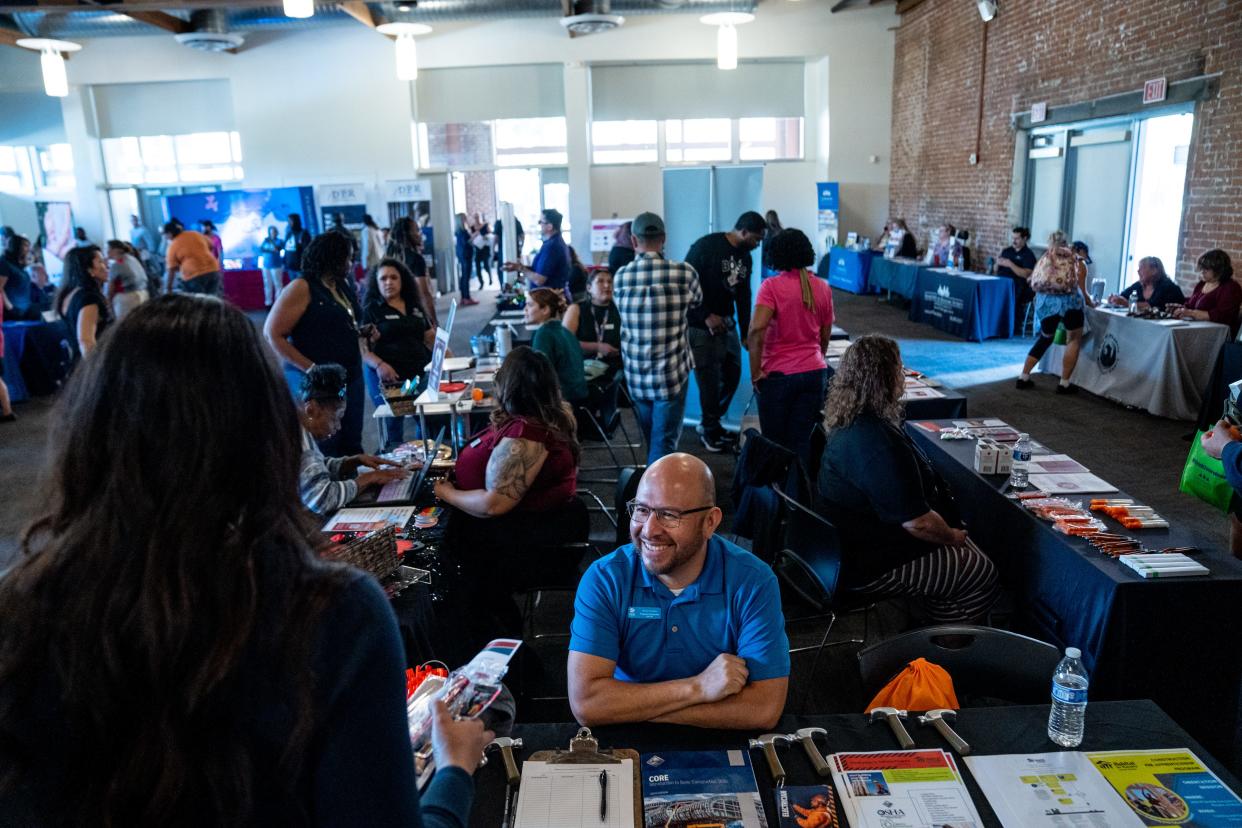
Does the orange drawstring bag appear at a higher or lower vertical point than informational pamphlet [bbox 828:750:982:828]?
lower

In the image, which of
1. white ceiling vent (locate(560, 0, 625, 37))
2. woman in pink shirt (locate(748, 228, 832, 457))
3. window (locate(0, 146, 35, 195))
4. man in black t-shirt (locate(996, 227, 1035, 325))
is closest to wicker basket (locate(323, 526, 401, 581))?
woman in pink shirt (locate(748, 228, 832, 457))

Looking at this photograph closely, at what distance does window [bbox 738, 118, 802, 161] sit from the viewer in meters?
14.1

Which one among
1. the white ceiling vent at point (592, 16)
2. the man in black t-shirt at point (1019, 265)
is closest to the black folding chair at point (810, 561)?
the man in black t-shirt at point (1019, 265)

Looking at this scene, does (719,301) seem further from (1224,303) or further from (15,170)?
(15,170)

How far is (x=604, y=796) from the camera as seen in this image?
4.76 ft

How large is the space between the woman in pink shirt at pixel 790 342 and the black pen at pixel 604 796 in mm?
3050

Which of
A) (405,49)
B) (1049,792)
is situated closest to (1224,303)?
(1049,792)

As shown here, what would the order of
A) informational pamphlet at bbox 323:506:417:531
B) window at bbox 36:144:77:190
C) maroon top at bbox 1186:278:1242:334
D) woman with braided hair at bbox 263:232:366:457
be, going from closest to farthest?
informational pamphlet at bbox 323:506:417:531
woman with braided hair at bbox 263:232:366:457
maroon top at bbox 1186:278:1242:334
window at bbox 36:144:77:190

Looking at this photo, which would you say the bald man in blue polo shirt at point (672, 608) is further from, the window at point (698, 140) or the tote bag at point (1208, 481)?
the window at point (698, 140)

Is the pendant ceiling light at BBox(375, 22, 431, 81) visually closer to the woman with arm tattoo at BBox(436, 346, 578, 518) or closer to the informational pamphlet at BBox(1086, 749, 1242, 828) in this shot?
the woman with arm tattoo at BBox(436, 346, 578, 518)

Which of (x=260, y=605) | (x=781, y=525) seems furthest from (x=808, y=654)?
(x=260, y=605)

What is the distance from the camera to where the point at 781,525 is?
3.13 metres

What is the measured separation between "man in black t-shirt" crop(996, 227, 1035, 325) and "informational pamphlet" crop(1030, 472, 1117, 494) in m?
6.88

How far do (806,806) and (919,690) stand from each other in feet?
1.78
